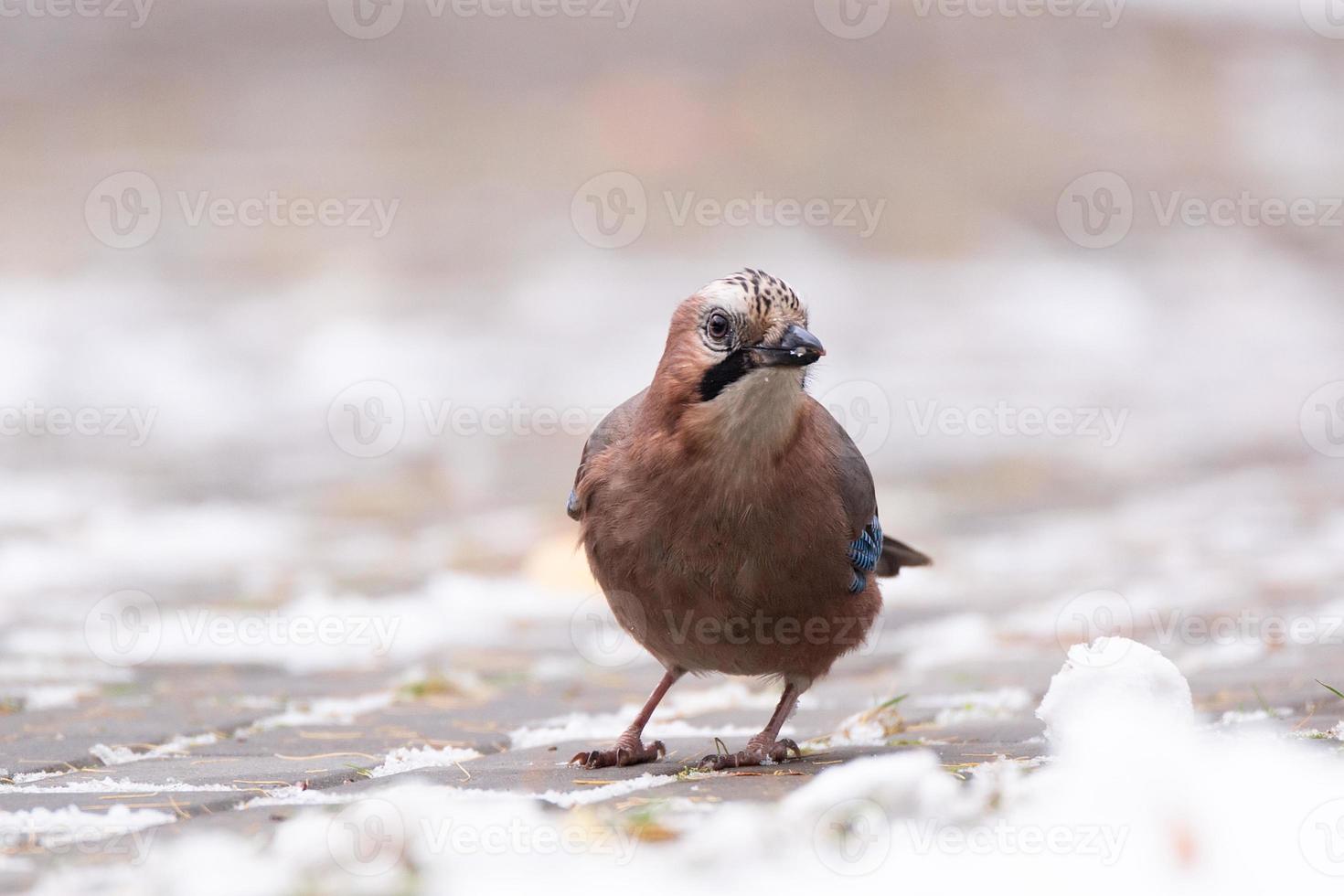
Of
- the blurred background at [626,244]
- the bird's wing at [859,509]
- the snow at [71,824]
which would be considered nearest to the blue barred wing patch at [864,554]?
the bird's wing at [859,509]

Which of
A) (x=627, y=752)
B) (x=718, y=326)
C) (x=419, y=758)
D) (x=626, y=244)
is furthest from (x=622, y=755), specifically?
(x=626, y=244)

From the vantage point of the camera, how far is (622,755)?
4.39 m

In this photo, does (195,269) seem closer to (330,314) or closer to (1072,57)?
(330,314)

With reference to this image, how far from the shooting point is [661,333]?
1369 cm

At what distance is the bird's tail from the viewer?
5.66 m

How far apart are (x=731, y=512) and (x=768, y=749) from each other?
0.69 m

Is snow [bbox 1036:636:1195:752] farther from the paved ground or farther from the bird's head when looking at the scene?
the bird's head

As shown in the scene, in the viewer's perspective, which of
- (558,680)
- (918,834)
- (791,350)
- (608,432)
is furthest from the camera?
(558,680)

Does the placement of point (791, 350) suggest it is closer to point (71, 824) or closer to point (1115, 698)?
point (1115, 698)

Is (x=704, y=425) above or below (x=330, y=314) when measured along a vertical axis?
below

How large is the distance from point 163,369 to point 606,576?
953 centimetres

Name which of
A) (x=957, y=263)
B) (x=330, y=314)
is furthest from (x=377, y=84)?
(x=957, y=263)

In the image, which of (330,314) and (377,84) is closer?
(330,314)

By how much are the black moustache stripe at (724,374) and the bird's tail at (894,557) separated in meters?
1.45
